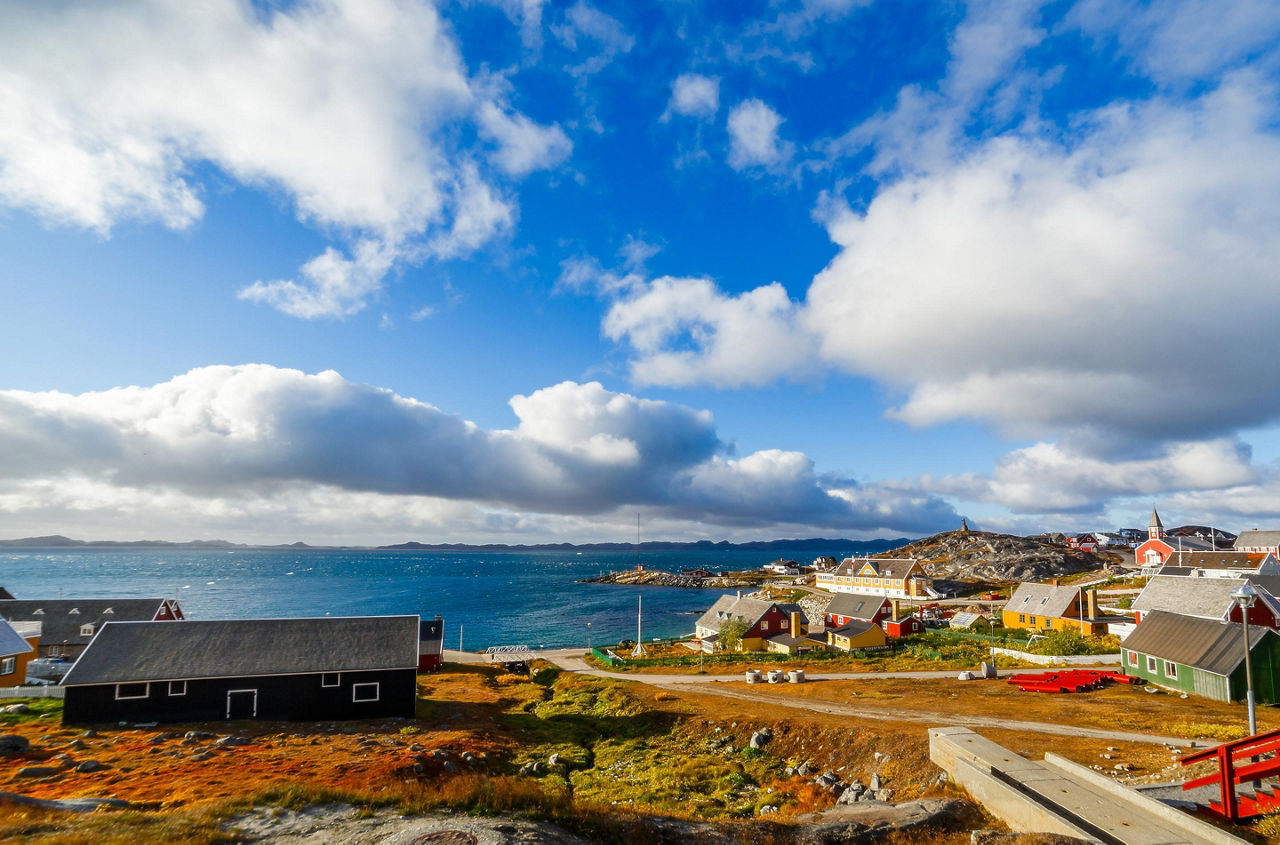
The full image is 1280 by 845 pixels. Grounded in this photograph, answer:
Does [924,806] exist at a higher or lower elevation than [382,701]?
higher

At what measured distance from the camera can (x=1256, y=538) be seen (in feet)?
386

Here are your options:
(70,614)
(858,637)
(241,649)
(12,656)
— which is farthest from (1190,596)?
(70,614)

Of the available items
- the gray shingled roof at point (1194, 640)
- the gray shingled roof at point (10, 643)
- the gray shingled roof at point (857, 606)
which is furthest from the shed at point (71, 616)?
the gray shingled roof at point (1194, 640)

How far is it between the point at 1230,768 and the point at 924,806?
749 centimetres

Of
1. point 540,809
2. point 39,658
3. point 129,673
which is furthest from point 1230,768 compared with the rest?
point 39,658

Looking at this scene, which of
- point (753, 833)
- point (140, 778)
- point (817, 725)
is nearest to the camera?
point (753, 833)

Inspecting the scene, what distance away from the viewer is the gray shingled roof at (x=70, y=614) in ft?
198

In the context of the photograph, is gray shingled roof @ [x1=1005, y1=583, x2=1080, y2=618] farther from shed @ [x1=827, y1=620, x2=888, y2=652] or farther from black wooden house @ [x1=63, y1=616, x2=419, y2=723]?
black wooden house @ [x1=63, y1=616, x2=419, y2=723]

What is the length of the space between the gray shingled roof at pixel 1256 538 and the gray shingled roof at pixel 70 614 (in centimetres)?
17245

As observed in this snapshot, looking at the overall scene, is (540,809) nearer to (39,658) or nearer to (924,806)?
(924,806)

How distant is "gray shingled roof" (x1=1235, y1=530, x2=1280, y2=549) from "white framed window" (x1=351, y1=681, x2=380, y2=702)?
15020cm

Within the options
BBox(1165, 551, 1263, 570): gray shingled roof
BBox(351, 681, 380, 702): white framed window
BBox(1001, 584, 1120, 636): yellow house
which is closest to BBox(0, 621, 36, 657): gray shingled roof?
BBox(351, 681, 380, 702): white framed window

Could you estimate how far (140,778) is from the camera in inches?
1032

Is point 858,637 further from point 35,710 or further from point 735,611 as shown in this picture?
point 35,710
